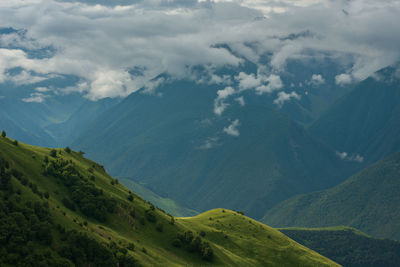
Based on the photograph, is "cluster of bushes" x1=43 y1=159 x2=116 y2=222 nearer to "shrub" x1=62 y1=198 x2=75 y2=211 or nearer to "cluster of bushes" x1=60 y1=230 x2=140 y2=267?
"shrub" x1=62 y1=198 x2=75 y2=211

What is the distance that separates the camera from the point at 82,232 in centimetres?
14650

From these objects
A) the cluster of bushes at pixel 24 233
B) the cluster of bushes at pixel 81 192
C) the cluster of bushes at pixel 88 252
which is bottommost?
the cluster of bushes at pixel 81 192

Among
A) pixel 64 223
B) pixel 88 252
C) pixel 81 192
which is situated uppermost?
pixel 64 223

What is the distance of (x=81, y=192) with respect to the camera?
183m

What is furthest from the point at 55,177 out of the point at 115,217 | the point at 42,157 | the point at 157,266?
the point at 157,266

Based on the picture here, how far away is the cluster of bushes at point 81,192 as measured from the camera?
582ft

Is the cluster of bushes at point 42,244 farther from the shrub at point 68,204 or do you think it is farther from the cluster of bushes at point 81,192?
the cluster of bushes at point 81,192

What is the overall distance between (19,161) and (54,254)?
2180 inches

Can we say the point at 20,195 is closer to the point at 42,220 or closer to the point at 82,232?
the point at 42,220

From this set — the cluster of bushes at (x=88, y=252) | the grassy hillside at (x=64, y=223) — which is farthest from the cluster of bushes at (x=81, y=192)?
the cluster of bushes at (x=88, y=252)

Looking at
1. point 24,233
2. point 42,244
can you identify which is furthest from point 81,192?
point 24,233

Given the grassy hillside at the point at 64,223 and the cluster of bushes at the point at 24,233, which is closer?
the cluster of bushes at the point at 24,233

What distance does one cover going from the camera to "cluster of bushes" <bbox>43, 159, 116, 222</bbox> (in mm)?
177375

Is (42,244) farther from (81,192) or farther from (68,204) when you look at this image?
(81,192)
